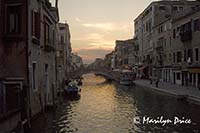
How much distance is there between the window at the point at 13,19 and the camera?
15.8 m

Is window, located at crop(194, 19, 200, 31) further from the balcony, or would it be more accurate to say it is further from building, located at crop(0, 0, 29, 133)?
building, located at crop(0, 0, 29, 133)

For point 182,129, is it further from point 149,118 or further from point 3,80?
point 3,80

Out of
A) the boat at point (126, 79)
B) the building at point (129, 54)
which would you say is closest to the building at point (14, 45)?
the boat at point (126, 79)

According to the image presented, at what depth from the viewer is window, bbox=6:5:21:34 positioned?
15.8 meters

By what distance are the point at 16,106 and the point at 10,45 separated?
3.15 meters

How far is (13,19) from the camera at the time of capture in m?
16.0

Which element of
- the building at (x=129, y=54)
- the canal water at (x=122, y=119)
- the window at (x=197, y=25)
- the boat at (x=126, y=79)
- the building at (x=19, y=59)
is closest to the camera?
the building at (x=19, y=59)

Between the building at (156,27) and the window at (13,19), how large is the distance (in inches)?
1259

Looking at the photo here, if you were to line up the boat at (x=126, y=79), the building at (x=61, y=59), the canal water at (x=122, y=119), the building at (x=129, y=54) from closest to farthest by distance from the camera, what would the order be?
1. the canal water at (x=122, y=119)
2. the building at (x=61, y=59)
3. the boat at (x=126, y=79)
4. the building at (x=129, y=54)

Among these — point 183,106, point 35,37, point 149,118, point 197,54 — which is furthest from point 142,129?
point 197,54

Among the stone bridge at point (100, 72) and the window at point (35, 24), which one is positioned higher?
the window at point (35, 24)

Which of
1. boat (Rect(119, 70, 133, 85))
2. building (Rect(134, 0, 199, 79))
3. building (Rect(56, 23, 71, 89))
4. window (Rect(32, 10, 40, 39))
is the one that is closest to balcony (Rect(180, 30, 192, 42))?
building (Rect(134, 0, 199, 79))

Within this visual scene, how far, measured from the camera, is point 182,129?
15.7 meters

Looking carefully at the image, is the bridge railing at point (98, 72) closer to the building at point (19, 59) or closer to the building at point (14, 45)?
the building at point (19, 59)
